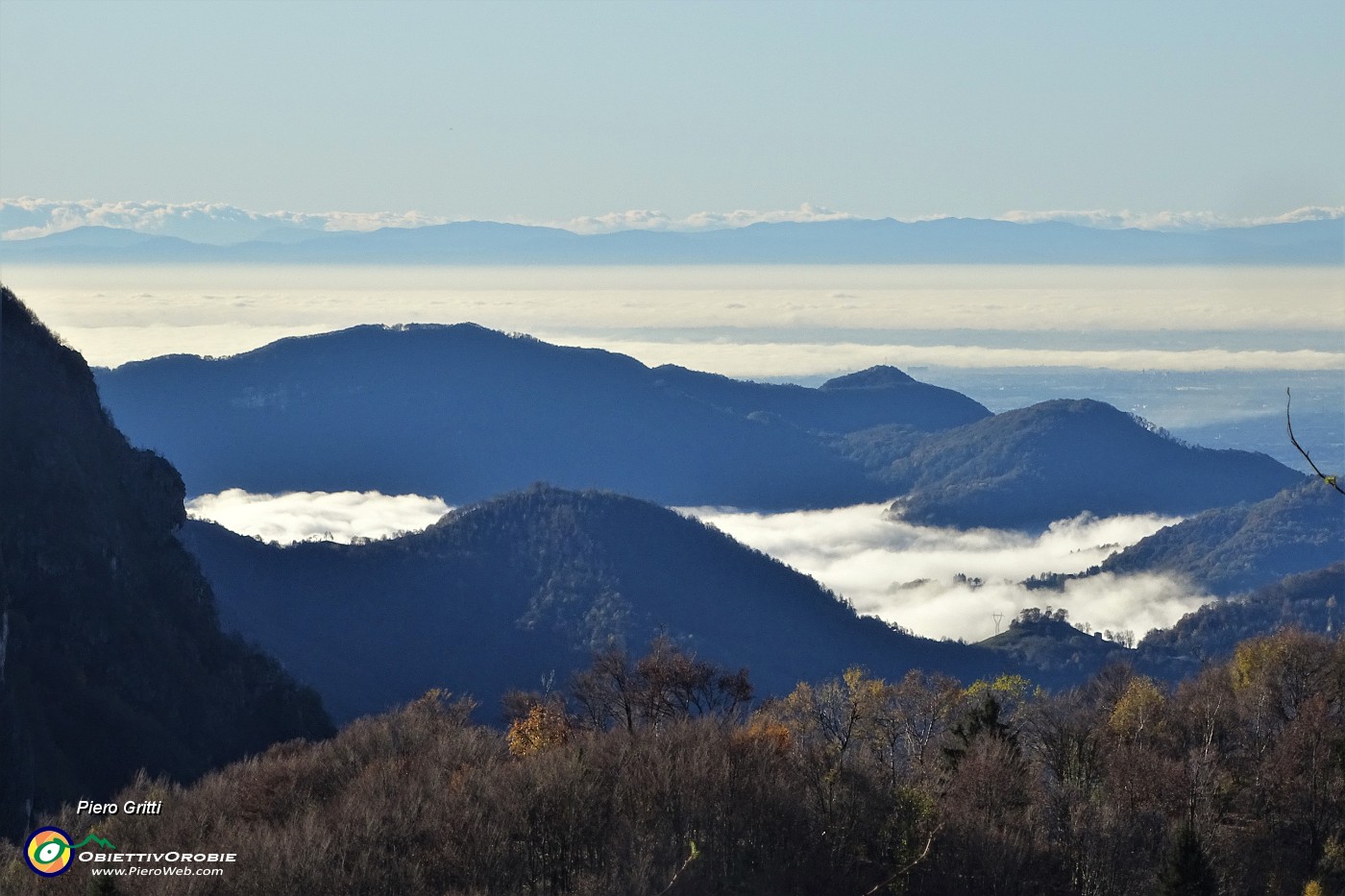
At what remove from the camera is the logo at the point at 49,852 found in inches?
2042

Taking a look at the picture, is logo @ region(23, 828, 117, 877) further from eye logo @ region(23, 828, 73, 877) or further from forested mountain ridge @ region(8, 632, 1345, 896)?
forested mountain ridge @ region(8, 632, 1345, 896)

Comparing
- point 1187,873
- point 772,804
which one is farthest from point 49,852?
point 1187,873

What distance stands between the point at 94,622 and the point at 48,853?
7195cm

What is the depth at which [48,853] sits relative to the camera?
52.3 m

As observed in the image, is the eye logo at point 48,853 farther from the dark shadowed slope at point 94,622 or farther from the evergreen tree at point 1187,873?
the dark shadowed slope at point 94,622

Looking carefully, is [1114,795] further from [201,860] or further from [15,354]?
[15,354]

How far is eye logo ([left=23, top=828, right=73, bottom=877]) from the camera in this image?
51875mm

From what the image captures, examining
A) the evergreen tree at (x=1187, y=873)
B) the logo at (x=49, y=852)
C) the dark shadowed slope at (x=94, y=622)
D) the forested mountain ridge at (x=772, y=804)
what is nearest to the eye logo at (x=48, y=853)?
the logo at (x=49, y=852)

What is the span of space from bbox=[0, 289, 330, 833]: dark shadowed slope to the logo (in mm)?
45230

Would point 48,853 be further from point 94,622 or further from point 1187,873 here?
point 94,622

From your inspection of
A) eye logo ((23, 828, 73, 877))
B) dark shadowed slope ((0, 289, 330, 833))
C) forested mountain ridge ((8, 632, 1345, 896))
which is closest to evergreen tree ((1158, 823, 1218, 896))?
forested mountain ridge ((8, 632, 1345, 896))

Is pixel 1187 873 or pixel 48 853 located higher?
pixel 48 853

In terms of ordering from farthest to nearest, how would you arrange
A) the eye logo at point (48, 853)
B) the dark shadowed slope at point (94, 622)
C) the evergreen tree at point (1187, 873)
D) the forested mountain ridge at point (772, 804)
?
the dark shadowed slope at point (94, 622), the evergreen tree at point (1187, 873), the forested mountain ridge at point (772, 804), the eye logo at point (48, 853)

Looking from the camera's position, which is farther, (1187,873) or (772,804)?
(772,804)
